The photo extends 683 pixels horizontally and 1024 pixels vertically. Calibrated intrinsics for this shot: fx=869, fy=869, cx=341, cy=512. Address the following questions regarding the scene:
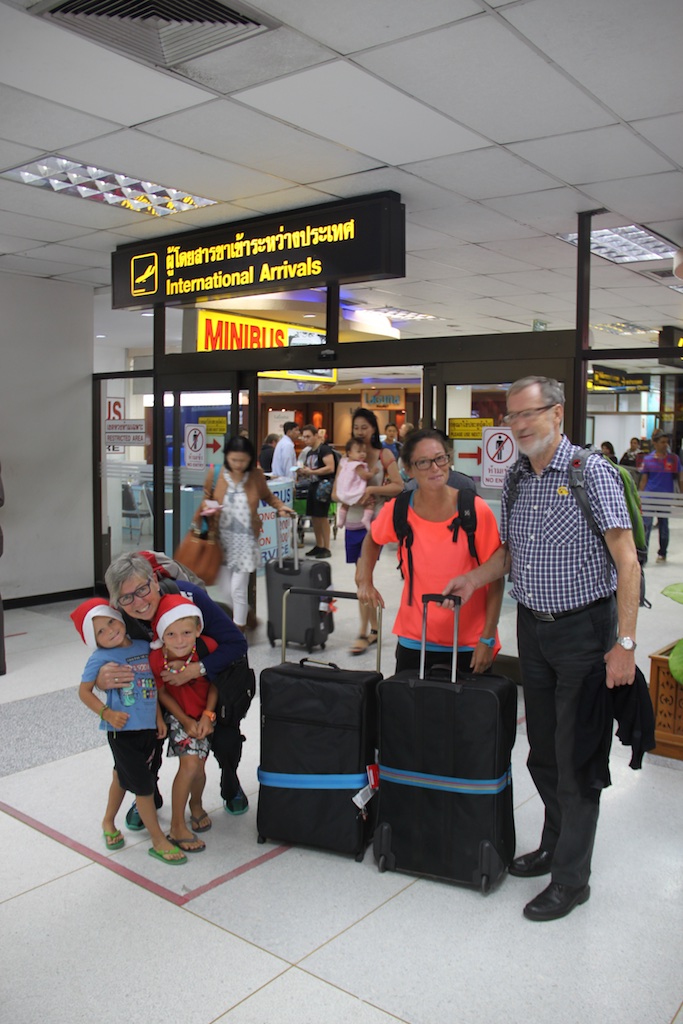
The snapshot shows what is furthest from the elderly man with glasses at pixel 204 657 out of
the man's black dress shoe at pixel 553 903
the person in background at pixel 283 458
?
the person in background at pixel 283 458

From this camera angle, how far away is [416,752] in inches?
→ 113

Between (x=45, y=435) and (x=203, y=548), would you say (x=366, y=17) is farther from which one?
(x=45, y=435)

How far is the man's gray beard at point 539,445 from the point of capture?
269 centimetres

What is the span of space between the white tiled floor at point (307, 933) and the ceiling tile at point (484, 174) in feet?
9.55

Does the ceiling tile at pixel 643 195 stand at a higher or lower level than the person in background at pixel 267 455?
higher

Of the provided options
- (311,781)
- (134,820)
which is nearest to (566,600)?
(311,781)

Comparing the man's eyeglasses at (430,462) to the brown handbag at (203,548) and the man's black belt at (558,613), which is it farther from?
the brown handbag at (203,548)

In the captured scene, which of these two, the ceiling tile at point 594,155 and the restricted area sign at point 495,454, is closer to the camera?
the ceiling tile at point 594,155

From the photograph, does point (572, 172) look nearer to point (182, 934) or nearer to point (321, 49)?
point (321, 49)

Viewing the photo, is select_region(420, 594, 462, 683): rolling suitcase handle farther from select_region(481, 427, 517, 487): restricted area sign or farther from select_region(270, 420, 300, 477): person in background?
select_region(270, 420, 300, 477): person in background

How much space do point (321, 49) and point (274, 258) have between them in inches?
90.1

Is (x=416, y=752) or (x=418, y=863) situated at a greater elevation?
(x=416, y=752)

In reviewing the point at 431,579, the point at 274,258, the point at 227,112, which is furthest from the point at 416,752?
the point at 274,258

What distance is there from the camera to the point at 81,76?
3344mm
